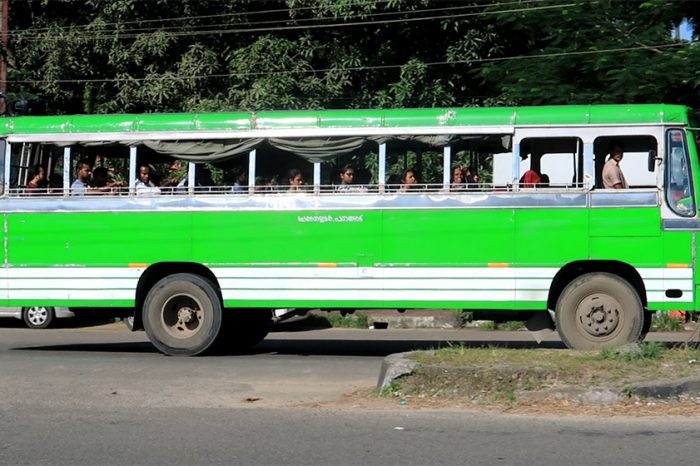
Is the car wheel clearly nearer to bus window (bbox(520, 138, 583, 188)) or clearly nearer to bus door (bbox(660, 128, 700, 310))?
bus window (bbox(520, 138, 583, 188))

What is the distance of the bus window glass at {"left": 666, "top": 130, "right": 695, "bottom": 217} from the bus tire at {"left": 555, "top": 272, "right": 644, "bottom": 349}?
1102 mm

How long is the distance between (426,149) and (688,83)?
7664mm

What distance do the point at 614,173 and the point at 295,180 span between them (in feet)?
12.9

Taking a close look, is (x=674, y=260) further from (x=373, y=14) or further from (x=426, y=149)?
(x=373, y=14)

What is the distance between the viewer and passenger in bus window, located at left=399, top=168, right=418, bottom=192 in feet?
42.0

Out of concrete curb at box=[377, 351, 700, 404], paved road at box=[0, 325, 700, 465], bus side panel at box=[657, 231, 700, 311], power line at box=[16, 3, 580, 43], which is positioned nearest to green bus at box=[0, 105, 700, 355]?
bus side panel at box=[657, 231, 700, 311]

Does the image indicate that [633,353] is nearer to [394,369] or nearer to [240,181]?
[394,369]

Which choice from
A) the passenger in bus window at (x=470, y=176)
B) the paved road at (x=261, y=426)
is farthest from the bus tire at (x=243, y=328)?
the passenger in bus window at (x=470, y=176)

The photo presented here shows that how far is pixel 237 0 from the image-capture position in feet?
81.3

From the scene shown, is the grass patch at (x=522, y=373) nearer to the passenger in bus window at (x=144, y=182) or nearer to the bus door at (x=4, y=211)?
the passenger in bus window at (x=144, y=182)

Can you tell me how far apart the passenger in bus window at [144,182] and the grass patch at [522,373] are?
204 inches

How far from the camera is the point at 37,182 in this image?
13.6 meters

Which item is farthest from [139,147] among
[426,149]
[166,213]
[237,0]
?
[237,0]

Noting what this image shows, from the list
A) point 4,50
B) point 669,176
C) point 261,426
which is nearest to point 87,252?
point 261,426
